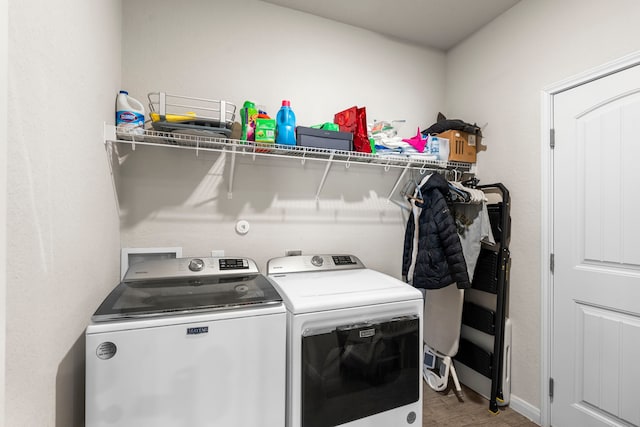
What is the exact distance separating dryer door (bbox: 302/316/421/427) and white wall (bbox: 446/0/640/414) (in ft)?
3.25

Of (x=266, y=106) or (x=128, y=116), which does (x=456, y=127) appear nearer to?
(x=266, y=106)

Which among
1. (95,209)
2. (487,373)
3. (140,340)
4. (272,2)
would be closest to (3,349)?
(140,340)

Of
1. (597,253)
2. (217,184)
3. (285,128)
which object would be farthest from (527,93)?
(217,184)

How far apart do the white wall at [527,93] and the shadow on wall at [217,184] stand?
1.09m

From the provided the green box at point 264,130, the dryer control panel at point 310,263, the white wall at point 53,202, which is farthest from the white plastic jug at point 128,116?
the dryer control panel at point 310,263

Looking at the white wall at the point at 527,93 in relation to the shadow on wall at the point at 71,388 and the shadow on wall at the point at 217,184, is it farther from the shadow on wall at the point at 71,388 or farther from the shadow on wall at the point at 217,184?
the shadow on wall at the point at 71,388

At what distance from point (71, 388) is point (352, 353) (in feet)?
3.69

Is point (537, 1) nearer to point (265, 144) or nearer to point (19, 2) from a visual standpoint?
point (265, 144)

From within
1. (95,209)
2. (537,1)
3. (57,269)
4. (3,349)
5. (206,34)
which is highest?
(537,1)

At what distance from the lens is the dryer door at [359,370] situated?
1.34m

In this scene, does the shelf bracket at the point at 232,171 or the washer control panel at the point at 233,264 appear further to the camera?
the shelf bracket at the point at 232,171

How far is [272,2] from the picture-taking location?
2078 millimetres

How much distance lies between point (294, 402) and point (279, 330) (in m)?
0.34

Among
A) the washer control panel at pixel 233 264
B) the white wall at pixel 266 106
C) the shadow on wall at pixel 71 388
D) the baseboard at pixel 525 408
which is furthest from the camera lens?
the baseboard at pixel 525 408
